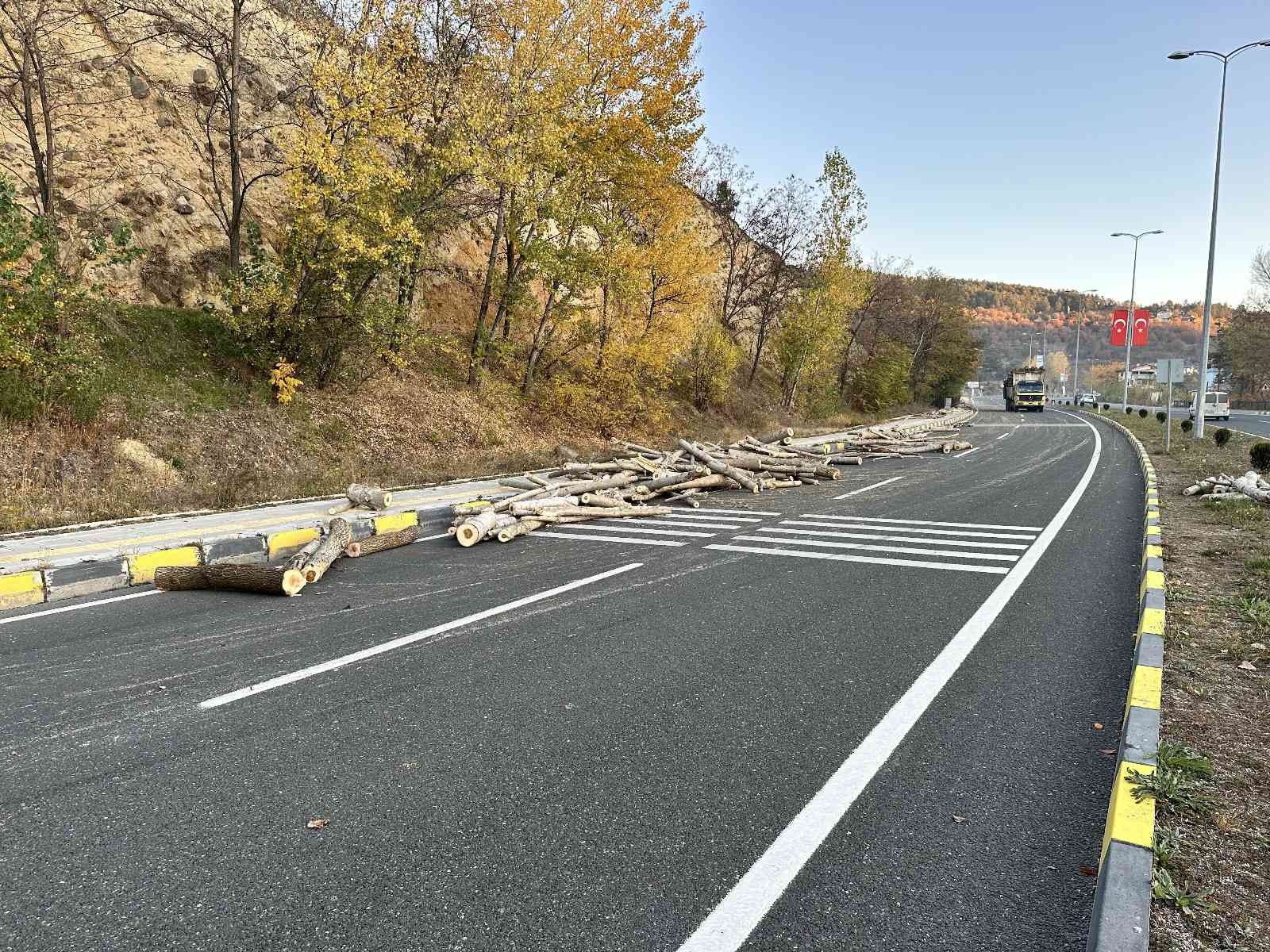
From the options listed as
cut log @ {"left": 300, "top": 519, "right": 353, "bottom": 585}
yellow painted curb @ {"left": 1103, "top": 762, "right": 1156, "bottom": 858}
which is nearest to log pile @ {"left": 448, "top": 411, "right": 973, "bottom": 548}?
cut log @ {"left": 300, "top": 519, "right": 353, "bottom": 585}

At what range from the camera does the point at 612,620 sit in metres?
5.96

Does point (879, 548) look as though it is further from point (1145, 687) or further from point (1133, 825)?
point (1133, 825)

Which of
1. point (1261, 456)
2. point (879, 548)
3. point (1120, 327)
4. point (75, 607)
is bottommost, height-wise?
point (75, 607)

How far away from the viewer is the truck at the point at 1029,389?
197ft

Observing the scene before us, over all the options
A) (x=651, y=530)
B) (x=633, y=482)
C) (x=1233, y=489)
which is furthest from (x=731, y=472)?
(x=1233, y=489)

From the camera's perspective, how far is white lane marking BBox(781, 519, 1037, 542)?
970cm

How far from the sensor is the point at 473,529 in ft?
30.3

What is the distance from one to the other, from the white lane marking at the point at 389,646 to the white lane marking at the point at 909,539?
11.9 ft

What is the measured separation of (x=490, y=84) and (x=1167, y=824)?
63.8ft

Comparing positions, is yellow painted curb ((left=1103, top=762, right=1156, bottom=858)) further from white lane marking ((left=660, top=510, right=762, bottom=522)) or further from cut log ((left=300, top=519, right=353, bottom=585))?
white lane marking ((left=660, top=510, right=762, bottom=522))

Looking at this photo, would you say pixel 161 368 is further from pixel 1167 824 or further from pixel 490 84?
pixel 1167 824

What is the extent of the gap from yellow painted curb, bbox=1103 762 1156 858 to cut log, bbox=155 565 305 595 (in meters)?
6.55

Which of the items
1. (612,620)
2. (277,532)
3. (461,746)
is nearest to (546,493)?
(277,532)

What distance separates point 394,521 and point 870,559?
6.42m
